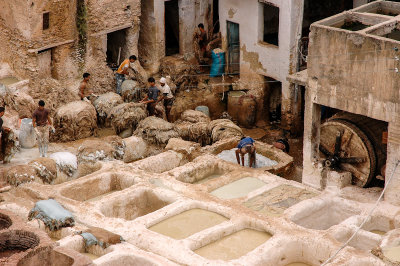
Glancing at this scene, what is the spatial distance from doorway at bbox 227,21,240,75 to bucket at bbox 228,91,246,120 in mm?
1142

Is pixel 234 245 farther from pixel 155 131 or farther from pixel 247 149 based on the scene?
pixel 155 131

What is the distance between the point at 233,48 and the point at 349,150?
33.2 ft

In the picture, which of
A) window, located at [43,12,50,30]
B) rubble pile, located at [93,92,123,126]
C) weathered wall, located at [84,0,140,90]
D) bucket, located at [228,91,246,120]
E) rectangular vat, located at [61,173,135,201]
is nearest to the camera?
rectangular vat, located at [61,173,135,201]

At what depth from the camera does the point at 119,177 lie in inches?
867

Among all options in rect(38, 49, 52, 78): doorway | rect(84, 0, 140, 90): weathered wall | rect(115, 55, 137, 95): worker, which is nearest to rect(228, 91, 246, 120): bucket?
rect(115, 55, 137, 95): worker

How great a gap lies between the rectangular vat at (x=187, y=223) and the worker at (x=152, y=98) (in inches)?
269

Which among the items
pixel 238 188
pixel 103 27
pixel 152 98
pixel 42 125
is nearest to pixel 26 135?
pixel 42 125

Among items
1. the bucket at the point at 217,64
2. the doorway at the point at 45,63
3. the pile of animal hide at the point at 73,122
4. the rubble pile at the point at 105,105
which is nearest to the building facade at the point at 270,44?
the bucket at the point at 217,64

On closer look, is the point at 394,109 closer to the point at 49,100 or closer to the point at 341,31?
the point at 341,31

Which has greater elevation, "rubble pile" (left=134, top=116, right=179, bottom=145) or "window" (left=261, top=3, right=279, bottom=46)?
"window" (left=261, top=3, right=279, bottom=46)

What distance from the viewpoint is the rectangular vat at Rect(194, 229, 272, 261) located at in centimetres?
1845

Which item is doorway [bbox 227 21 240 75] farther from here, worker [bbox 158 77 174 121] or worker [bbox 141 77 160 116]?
worker [bbox 141 77 160 116]

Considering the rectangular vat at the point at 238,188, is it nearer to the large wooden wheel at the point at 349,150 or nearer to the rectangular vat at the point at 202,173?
the rectangular vat at the point at 202,173

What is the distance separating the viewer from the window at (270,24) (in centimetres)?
3009
